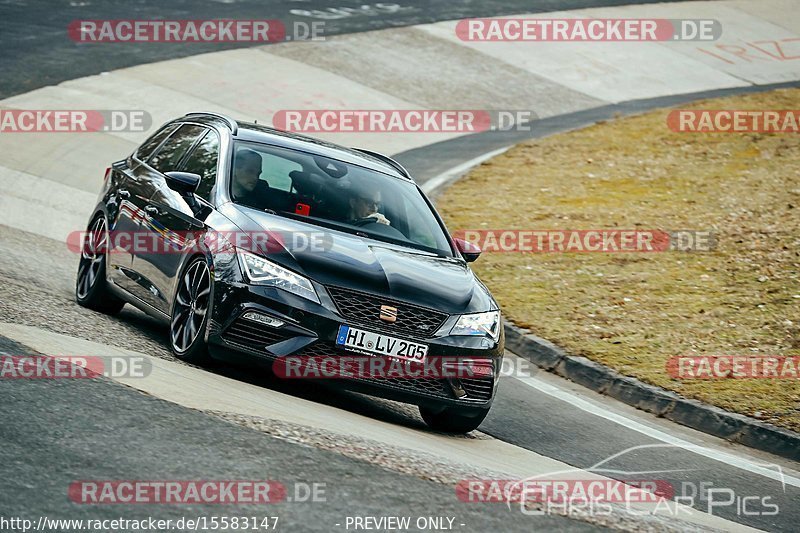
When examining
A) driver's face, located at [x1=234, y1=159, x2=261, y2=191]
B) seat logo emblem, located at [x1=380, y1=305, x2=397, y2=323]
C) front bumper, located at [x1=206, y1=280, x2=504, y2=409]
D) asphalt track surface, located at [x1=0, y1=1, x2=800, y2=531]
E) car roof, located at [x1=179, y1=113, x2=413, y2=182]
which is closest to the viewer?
asphalt track surface, located at [x1=0, y1=1, x2=800, y2=531]

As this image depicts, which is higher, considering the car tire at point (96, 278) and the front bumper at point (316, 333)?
the front bumper at point (316, 333)

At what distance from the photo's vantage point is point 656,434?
340 inches

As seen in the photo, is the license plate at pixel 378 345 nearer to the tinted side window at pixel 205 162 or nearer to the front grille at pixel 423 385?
the front grille at pixel 423 385

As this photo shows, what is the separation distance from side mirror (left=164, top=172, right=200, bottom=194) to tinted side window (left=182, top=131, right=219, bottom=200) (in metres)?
0.13

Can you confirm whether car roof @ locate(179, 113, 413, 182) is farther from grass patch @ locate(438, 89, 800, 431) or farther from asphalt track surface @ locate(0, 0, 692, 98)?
asphalt track surface @ locate(0, 0, 692, 98)

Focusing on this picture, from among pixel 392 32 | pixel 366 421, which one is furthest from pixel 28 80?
pixel 366 421

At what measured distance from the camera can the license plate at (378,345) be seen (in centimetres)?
720

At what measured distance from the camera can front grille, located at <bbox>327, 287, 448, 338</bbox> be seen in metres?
7.26

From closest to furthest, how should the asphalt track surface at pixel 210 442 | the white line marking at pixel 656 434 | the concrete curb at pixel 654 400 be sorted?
the asphalt track surface at pixel 210 442 → the white line marking at pixel 656 434 → the concrete curb at pixel 654 400

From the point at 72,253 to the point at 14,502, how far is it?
27.2 ft

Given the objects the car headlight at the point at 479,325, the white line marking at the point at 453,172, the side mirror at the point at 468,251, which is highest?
the side mirror at the point at 468,251

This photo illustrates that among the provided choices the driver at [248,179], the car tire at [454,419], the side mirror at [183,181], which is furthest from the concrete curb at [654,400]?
the side mirror at [183,181]

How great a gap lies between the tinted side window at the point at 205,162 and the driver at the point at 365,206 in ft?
3.30

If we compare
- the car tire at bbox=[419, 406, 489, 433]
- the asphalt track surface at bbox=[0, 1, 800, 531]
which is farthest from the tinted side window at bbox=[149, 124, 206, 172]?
the car tire at bbox=[419, 406, 489, 433]
